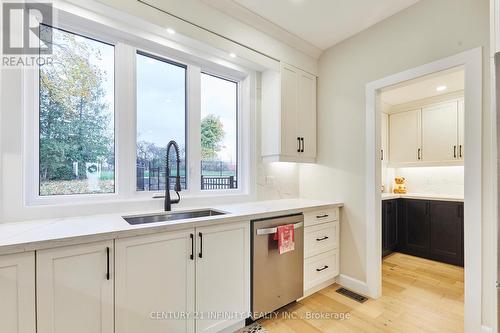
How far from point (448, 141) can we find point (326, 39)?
272 cm

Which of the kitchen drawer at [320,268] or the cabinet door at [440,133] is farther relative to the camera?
the cabinet door at [440,133]

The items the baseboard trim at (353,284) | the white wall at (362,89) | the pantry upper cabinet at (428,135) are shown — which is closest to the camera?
the white wall at (362,89)

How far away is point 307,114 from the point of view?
2.89 m

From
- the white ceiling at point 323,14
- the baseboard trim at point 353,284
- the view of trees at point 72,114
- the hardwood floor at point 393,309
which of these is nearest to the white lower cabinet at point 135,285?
the hardwood floor at point 393,309

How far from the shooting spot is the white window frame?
1628mm

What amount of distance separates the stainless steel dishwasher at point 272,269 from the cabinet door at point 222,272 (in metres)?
0.07

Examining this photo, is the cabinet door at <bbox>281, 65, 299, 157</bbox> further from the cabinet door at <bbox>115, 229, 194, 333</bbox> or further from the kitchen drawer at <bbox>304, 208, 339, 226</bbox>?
the cabinet door at <bbox>115, 229, 194, 333</bbox>

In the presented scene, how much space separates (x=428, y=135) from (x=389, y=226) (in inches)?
68.3

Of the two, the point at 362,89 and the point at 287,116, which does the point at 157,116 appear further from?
the point at 362,89

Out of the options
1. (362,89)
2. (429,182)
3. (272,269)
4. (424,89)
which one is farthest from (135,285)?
(429,182)

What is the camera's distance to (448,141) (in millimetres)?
3717

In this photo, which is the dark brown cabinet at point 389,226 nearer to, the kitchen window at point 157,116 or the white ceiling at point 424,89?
the white ceiling at point 424,89

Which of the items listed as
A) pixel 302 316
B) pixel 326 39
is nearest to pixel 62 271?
pixel 302 316

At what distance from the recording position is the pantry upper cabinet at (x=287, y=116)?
2.62 meters
